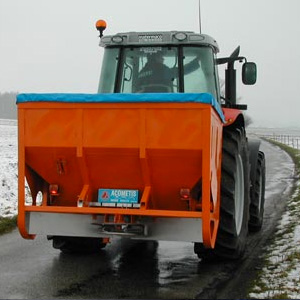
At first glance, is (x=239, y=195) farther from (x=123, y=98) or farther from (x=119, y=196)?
(x=123, y=98)

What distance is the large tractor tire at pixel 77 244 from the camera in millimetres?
7316

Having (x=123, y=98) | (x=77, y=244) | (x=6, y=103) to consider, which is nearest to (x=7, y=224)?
(x=77, y=244)

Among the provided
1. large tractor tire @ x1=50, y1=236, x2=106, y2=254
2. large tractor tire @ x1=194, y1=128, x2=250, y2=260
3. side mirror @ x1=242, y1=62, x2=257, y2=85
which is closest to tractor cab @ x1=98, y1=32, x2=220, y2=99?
side mirror @ x1=242, y1=62, x2=257, y2=85

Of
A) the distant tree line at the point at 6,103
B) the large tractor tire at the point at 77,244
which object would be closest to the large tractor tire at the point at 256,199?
the large tractor tire at the point at 77,244

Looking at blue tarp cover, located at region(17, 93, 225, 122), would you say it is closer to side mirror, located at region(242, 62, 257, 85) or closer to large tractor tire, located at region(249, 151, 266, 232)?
side mirror, located at region(242, 62, 257, 85)

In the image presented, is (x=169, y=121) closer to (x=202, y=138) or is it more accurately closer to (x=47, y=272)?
(x=202, y=138)

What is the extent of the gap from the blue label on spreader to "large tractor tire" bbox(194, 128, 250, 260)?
1.02 m

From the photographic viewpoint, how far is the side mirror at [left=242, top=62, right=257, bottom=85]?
7.83 metres

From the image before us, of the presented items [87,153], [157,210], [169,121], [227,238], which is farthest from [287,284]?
[87,153]

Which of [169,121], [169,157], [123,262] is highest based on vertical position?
[169,121]

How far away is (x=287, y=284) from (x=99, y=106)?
8.45ft

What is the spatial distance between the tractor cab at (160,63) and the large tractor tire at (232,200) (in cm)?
81

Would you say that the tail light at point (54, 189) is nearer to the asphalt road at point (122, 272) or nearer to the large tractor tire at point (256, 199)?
the asphalt road at point (122, 272)

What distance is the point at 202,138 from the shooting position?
17.8ft
